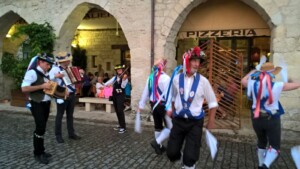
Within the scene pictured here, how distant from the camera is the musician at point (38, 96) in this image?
15.5 feet

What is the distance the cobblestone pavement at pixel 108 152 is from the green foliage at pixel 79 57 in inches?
259

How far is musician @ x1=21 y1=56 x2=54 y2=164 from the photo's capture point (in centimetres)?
472

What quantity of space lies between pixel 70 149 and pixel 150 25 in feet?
13.4

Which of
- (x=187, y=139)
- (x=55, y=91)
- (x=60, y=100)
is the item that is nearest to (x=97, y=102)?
(x=60, y=100)

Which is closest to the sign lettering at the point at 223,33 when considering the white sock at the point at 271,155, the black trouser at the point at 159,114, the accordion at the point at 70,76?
the accordion at the point at 70,76

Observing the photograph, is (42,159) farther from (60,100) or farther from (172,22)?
(172,22)

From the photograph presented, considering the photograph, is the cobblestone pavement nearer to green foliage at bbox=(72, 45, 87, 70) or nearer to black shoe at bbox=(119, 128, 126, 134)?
black shoe at bbox=(119, 128, 126, 134)

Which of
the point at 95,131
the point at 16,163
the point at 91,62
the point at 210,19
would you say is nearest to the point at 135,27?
the point at 210,19

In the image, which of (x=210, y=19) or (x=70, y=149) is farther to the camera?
(x=210, y=19)

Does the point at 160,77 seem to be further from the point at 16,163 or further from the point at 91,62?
the point at 91,62

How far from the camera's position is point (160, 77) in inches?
205

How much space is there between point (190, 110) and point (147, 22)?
16.4ft

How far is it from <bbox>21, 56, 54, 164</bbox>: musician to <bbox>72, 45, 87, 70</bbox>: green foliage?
29.0 ft

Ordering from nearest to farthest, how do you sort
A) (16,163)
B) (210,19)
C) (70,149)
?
(16,163), (70,149), (210,19)
